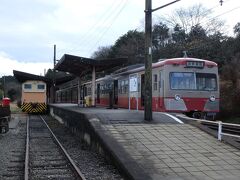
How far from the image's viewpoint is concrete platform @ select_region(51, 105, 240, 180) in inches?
421

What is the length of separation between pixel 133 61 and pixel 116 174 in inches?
2224

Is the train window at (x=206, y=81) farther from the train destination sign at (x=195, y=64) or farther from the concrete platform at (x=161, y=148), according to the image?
the concrete platform at (x=161, y=148)

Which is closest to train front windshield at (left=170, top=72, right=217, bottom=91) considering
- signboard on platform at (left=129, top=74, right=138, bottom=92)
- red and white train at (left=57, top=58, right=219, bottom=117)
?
red and white train at (left=57, top=58, right=219, bottom=117)

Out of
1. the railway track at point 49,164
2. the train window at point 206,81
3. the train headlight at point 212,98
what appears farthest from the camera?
the train headlight at point 212,98

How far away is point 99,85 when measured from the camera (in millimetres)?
37156

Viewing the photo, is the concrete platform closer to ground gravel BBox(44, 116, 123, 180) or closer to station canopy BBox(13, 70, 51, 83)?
ground gravel BBox(44, 116, 123, 180)

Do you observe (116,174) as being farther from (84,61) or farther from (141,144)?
(84,61)

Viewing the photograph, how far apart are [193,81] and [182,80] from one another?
59 centimetres

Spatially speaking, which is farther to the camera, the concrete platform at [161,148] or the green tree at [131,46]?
the green tree at [131,46]

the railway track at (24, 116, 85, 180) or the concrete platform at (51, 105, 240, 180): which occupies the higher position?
the concrete platform at (51, 105, 240, 180)

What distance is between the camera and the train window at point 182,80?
854 inches

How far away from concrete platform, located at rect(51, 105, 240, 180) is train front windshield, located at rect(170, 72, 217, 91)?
440 cm

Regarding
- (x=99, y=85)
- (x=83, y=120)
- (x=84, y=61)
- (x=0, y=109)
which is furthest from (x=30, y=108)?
(x=83, y=120)

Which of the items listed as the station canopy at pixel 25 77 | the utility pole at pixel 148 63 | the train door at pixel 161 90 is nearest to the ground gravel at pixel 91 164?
the utility pole at pixel 148 63
